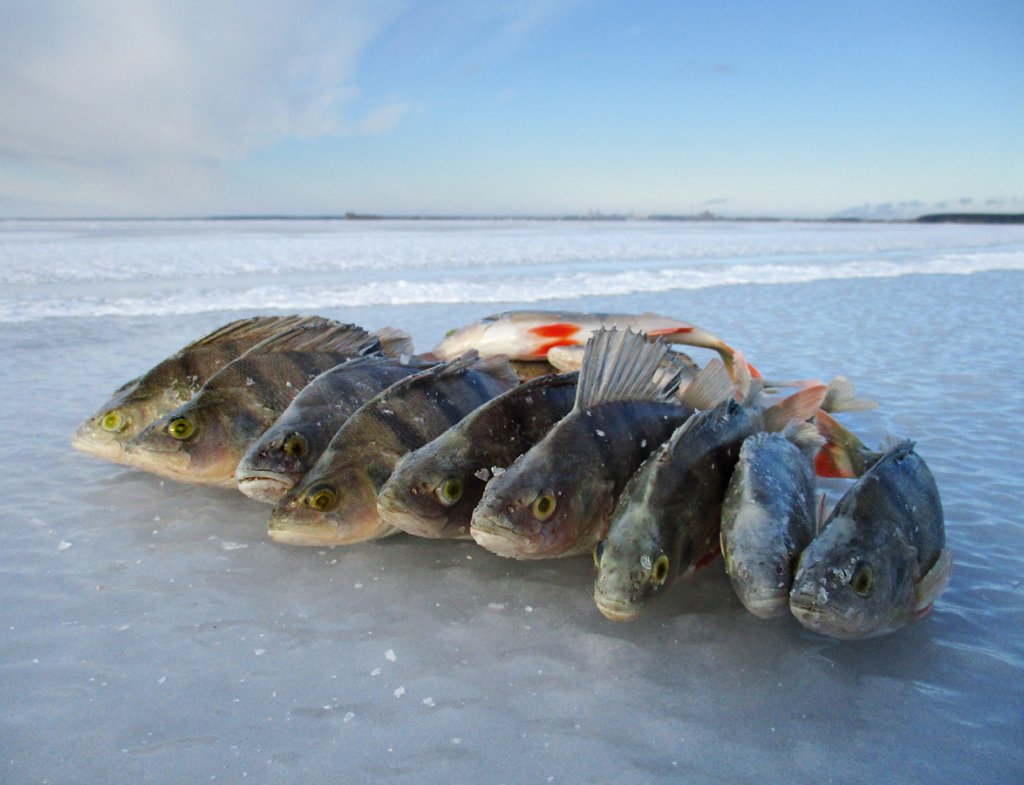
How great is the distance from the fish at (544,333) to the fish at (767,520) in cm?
267

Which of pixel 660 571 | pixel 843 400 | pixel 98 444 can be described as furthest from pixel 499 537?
pixel 843 400

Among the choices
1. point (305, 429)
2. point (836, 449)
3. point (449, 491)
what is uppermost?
point (305, 429)

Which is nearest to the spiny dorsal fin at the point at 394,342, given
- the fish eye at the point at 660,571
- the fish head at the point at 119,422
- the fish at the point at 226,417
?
the fish at the point at 226,417

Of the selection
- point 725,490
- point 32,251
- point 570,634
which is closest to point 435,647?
point 570,634

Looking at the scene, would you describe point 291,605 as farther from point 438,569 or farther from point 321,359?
point 321,359

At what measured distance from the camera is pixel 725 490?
130 inches

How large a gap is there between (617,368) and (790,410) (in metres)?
1.39

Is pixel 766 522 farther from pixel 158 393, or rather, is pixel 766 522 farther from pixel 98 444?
pixel 98 444

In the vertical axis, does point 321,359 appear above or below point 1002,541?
above

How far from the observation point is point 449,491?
3234 millimetres

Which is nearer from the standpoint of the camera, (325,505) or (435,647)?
(435,647)

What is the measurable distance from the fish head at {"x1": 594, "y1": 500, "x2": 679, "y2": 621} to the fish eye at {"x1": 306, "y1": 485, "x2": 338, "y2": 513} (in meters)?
1.26

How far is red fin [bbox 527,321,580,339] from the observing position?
602 cm

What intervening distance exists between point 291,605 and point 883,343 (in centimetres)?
841
